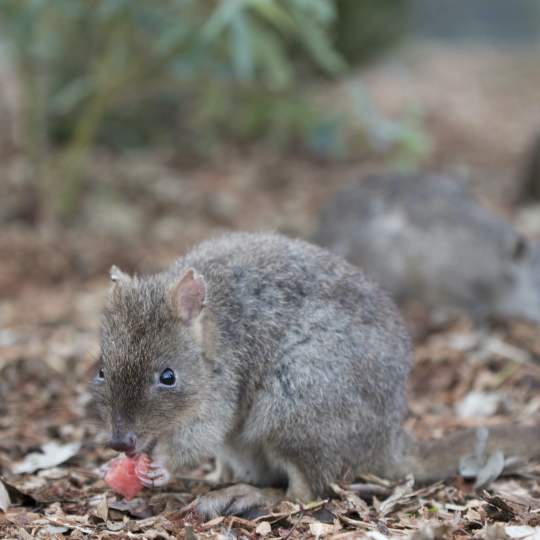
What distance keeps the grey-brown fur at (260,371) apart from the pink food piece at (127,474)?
64mm

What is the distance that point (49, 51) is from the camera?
34.6 ft

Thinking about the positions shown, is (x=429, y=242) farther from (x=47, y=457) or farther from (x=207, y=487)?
(x=47, y=457)

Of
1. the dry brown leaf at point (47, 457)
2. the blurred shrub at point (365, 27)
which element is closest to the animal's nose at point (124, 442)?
the dry brown leaf at point (47, 457)

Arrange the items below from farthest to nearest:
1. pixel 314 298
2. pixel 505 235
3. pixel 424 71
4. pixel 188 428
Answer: pixel 424 71 → pixel 505 235 → pixel 314 298 → pixel 188 428

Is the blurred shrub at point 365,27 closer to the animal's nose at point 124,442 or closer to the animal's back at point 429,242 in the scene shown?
the animal's back at point 429,242

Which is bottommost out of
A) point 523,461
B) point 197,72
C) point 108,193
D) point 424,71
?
point 523,461

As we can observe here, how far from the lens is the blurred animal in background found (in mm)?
8375

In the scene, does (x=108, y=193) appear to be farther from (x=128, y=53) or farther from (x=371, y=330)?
Result: (x=371, y=330)

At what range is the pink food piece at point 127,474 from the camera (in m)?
4.52

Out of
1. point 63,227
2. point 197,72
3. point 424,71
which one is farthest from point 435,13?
point 63,227

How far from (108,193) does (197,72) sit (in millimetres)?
1839

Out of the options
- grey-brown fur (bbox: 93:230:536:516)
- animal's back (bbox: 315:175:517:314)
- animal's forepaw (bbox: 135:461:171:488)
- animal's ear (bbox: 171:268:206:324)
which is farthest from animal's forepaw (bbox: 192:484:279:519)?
animal's back (bbox: 315:175:517:314)

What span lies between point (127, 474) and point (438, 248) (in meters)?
4.80

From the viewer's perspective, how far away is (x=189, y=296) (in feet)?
14.9
